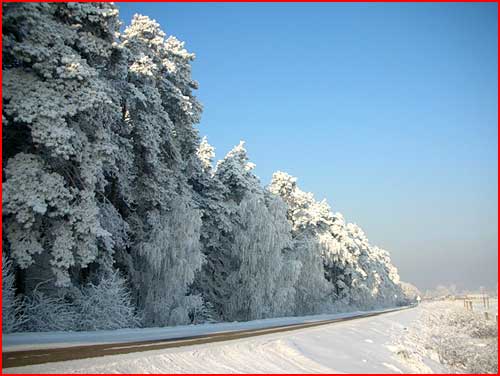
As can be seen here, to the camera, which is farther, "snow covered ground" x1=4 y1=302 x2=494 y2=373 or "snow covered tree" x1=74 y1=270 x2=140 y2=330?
"snow covered tree" x1=74 y1=270 x2=140 y2=330

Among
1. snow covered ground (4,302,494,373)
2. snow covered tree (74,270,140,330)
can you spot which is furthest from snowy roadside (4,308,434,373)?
snow covered tree (74,270,140,330)

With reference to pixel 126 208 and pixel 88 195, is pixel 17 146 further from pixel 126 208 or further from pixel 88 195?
pixel 126 208

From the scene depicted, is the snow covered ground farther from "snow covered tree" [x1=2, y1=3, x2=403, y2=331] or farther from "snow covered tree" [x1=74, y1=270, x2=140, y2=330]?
"snow covered tree" [x1=74, y1=270, x2=140, y2=330]

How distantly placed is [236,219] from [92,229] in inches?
678

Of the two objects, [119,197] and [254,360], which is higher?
[119,197]

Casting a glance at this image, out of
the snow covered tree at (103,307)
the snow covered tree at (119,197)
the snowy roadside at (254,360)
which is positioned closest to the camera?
the snowy roadside at (254,360)

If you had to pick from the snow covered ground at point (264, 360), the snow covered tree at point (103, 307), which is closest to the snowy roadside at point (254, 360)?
the snow covered ground at point (264, 360)

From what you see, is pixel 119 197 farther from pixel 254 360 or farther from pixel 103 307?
pixel 254 360

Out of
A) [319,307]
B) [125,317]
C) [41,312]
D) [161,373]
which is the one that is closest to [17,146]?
[41,312]

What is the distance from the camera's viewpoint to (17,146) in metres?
15.7

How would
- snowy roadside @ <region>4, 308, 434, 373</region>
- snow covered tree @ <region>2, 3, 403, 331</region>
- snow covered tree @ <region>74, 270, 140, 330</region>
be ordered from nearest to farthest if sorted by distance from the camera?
snowy roadside @ <region>4, 308, 434, 373</region> → snow covered tree @ <region>2, 3, 403, 331</region> → snow covered tree @ <region>74, 270, 140, 330</region>

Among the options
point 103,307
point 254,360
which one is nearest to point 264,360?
point 254,360

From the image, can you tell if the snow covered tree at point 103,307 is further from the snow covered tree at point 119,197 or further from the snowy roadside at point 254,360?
the snowy roadside at point 254,360

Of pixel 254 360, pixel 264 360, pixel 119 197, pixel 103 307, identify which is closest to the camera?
pixel 254 360
